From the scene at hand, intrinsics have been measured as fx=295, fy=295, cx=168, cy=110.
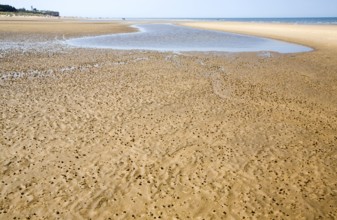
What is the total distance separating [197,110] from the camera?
1288cm

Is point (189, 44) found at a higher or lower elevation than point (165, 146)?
higher

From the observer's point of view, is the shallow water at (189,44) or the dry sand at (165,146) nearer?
the dry sand at (165,146)

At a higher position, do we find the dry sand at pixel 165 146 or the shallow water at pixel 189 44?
the shallow water at pixel 189 44

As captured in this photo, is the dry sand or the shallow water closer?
the dry sand

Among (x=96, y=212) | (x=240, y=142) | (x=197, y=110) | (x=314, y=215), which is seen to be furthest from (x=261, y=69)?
(x=96, y=212)

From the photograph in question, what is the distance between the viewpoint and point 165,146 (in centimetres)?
973

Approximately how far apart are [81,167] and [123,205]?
2121 mm

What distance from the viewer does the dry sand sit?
6922 mm

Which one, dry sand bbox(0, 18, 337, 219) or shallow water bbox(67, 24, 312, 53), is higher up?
shallow water bbox(67, 24, 312, 53)

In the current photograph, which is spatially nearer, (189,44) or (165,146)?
(165,146)

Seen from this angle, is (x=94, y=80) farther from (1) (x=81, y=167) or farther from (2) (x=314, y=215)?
(2) (x=314, y=215)

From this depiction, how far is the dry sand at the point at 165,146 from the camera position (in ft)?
22.7

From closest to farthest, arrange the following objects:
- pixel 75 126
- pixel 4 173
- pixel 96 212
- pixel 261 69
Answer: pixel 96 212 < pixel 4 173 < pixel 75 126 < pixel 261 69

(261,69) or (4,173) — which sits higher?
(261,69)
